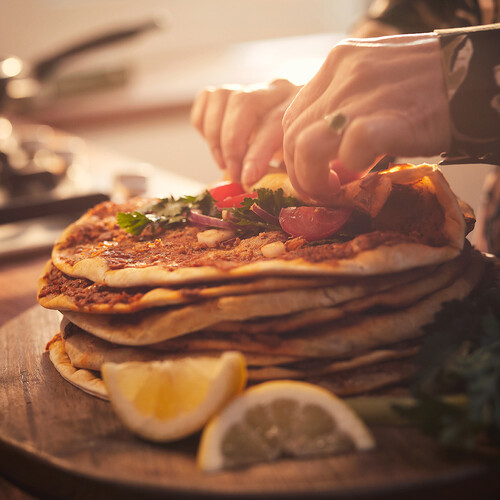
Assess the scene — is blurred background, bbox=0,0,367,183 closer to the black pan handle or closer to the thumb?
the black pan handle

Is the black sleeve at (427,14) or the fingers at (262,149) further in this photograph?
the black sleeve at (427,14)

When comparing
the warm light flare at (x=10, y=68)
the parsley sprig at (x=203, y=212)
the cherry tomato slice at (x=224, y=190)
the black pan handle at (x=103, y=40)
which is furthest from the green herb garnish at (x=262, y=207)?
the warm light flare at (x=10, y=68)

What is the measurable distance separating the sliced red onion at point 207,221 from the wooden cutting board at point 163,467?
476mm

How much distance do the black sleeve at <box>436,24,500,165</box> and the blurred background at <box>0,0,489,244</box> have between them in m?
5.03

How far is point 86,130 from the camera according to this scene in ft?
22.1

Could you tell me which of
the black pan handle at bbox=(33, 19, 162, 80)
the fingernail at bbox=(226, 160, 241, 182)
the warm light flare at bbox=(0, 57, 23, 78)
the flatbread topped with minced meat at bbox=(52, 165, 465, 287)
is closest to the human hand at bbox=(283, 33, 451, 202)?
the flatbread topped with minced meat at bbox=(52, 165, 465, 287)

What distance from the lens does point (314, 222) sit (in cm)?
115

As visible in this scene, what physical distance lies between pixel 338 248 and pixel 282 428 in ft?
1.16

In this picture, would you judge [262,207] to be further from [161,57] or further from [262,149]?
[161,57]

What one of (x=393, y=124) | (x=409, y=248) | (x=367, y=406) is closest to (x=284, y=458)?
(x=367, y=406)

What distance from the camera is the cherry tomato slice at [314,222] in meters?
1.15

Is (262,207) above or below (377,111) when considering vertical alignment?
below

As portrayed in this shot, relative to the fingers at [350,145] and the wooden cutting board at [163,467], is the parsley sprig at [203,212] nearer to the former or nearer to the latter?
the fingers at [350,145]

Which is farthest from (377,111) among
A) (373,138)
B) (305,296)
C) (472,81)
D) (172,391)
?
(172,391)
